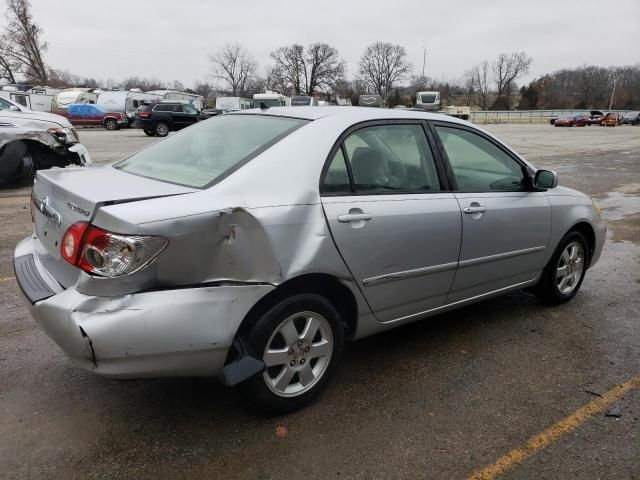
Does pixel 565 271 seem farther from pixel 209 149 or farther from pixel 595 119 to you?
pixel 595 119

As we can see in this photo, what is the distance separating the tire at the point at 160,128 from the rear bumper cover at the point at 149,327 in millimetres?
26228

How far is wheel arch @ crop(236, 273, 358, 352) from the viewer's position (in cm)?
251

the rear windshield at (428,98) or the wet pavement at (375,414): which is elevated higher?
the rear windshield at (428,98)

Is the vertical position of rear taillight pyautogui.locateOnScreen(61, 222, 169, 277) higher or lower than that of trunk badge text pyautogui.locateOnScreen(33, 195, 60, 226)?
lower

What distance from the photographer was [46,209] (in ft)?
8.87

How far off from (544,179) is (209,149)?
8.09 ft

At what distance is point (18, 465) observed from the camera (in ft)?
7.68

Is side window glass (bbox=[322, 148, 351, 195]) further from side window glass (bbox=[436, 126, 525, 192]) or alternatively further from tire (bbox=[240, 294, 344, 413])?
side window glass (bbox=[436, 126, 525, 192])

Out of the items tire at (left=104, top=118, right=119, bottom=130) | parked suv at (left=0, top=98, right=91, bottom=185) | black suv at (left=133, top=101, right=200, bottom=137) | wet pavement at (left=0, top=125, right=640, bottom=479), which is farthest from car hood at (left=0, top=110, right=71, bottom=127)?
tire at (left=104, top=118, right=119, bottom=130)

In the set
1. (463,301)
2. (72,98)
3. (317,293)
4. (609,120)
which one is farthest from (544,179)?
(609,120)

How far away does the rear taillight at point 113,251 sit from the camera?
2193 mm

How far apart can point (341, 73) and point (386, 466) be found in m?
93.7

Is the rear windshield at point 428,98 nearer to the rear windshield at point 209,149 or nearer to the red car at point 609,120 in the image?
the red car at point 609,120

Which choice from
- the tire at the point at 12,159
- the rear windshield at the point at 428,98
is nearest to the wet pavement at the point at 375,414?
the tire at the point at 12,159
